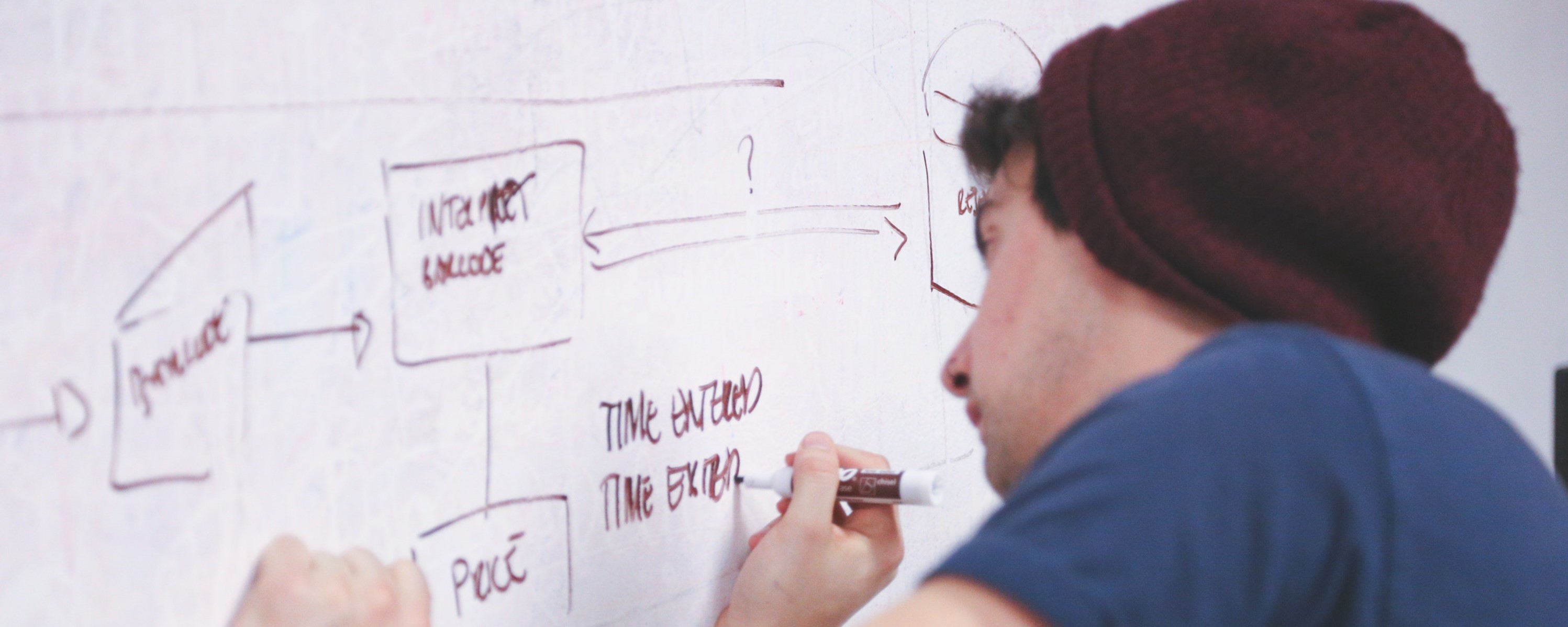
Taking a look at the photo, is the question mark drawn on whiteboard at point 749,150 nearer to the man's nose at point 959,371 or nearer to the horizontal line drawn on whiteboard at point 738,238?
the horizontal line drawn on whiteboard at point 738,238

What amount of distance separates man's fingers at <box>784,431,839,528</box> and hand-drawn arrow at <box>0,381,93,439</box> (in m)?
0.41

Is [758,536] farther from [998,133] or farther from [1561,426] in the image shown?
[1561,426]

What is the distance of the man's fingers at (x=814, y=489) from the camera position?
0.76 m

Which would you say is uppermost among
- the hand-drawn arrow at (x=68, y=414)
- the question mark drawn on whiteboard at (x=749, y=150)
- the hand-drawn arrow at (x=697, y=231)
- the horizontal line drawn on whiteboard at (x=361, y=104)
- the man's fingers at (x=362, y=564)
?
the horizontal line drawn on whiteboard at (x=361, y=104)

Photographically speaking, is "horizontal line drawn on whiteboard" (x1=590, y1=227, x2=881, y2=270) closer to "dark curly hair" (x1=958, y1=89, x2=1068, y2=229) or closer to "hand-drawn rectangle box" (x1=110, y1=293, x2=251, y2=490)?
"dark curly hair" (x1=958, y1=89, x2=1068, y2=229)

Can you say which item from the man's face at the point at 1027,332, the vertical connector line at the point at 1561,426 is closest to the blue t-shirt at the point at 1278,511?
the man's face at the point at 1027,332

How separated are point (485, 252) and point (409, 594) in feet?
0.56

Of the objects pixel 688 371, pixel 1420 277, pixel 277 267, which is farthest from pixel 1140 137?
pixel 277 267

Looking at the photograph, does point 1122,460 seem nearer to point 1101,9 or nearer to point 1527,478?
point 1527,478

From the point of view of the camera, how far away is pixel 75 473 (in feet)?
1.52

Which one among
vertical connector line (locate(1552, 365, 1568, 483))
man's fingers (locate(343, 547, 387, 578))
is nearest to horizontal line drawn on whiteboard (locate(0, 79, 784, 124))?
man's fingers (locate(343, 547, 387, 578))

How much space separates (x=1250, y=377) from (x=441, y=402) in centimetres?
37

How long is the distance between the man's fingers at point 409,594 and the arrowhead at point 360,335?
0.10 metres

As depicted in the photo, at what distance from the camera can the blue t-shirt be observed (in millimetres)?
430
